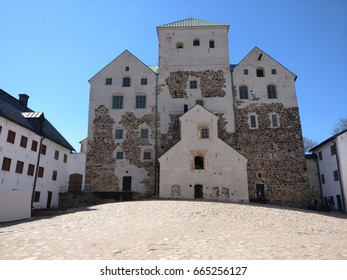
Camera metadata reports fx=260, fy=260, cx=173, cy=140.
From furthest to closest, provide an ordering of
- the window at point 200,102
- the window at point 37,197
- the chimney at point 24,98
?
1. the window at point 200,102
2. the chimney at point 24,98
3. the window at point 37,197

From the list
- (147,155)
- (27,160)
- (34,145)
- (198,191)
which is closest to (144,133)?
(147,155)

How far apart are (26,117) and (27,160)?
4.35m

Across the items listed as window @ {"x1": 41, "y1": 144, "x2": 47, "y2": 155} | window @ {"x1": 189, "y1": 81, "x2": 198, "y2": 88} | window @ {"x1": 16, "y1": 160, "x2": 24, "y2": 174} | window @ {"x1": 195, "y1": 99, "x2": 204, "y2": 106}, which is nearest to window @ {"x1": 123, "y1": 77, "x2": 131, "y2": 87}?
window @ {"x1": 189, "y1": 81, "x2": 198, "y2": 88}

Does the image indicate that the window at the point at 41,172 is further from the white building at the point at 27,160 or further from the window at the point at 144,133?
the window at the point at 144,133

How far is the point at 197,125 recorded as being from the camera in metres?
27.1

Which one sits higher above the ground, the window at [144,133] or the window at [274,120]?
the window at [274,120]

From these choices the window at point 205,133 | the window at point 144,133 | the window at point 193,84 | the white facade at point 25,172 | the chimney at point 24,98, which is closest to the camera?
the white facade at point 25,172

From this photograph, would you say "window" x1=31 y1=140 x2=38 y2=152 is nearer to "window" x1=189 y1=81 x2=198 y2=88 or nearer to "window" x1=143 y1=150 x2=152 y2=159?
"window" x1=143 y1=150 x2=152 y2=159

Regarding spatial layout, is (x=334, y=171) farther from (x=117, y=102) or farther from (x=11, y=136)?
(x=11, y=136)

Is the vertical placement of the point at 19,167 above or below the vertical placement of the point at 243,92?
below

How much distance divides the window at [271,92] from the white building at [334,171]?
7559 mm

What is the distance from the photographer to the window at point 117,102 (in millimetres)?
30922

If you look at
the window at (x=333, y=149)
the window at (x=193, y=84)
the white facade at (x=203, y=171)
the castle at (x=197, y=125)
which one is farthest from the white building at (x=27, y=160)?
the window at (x=333, y=149)

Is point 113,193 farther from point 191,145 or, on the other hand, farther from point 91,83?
point 91,83
